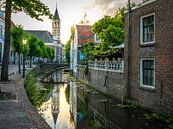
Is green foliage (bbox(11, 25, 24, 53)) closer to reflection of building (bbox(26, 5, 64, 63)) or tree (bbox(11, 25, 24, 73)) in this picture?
tree (bbox(11, 25, 24, 73))

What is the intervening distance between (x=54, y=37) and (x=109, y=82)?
13104cm

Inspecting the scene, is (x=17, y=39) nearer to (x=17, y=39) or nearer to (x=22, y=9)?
(x=17, y=39)

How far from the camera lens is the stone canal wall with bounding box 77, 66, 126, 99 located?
2088 centimetres

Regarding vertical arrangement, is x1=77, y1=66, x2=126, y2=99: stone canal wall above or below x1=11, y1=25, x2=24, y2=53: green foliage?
below

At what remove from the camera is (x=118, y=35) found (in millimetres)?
34375

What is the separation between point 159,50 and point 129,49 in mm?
3749

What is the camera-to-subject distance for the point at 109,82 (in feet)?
77.8

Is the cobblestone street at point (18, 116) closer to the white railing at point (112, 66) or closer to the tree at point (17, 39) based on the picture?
the white railing at point (112, 66)

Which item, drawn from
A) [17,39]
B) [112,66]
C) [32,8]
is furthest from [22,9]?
[17,39]

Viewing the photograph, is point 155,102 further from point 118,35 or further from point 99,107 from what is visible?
point 118,35

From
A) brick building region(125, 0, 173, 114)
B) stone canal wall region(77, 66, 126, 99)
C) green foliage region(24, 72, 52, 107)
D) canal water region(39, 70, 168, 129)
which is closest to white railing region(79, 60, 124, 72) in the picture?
stone canal wall region(77, 66, 126, 99)

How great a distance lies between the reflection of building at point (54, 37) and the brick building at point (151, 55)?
105 meters

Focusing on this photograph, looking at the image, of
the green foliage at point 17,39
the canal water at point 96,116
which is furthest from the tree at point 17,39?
the canal water at point 96,116

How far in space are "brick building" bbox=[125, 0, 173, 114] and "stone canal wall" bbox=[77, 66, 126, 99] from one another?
1508 millimetres
